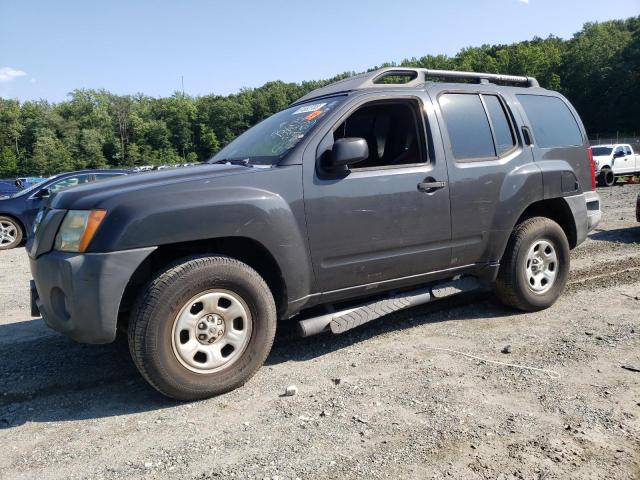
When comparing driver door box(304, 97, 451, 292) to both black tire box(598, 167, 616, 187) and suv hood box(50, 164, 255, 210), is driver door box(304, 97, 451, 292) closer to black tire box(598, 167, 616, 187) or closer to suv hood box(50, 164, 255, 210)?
suv hood box(50, 164, 255, 210)

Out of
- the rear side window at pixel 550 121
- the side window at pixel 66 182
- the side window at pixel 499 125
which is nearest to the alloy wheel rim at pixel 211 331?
the side window at pixel 499 125

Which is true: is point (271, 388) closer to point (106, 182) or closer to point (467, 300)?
point (106, 182)

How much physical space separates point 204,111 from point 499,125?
106922 mm

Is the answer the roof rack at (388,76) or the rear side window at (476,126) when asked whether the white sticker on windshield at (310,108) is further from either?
the rear side window at (476,126)

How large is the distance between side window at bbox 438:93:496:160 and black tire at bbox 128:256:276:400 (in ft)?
6.74

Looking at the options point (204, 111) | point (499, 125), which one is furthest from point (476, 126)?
point (204, 111)

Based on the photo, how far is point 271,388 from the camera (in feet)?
11.0

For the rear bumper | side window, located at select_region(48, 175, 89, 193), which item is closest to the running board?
the rear bumper

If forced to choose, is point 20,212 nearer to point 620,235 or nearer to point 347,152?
point 347,152

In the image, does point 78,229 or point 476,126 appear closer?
point 78,229

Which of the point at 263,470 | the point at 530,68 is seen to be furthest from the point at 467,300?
the point at 530,68

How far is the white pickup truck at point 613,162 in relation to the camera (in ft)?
69.9

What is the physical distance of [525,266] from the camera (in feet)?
15.2

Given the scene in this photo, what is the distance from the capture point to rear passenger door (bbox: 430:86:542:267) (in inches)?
163
